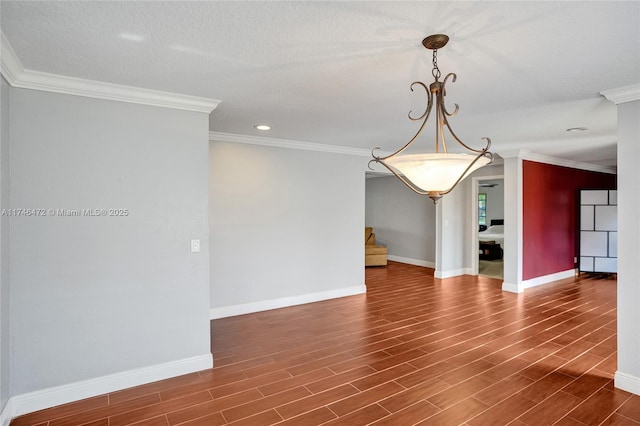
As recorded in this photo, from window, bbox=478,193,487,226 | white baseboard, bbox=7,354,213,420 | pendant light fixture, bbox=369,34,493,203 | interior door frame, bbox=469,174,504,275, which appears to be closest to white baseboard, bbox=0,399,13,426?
white baseboard, bbox=7,354,213,420

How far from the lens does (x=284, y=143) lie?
4840 mm

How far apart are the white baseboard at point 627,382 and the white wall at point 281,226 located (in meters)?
3.37

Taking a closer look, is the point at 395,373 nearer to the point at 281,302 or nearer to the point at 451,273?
the point at 281,302

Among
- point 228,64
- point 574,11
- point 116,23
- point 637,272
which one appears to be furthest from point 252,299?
point 574,11

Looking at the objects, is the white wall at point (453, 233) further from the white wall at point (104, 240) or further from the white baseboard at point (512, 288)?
the white wall at point (104, 240)

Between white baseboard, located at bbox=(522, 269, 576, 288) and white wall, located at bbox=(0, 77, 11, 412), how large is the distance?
6.50 m

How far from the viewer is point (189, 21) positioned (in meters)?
1.75

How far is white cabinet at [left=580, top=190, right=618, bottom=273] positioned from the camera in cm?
704

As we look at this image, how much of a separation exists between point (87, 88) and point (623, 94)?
3973 mm

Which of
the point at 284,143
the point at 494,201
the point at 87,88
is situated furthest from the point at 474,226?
the point at 87,88

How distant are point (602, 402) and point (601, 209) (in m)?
5.91

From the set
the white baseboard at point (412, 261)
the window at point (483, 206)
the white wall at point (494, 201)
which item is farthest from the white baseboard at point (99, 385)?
the window at point (483, 206)

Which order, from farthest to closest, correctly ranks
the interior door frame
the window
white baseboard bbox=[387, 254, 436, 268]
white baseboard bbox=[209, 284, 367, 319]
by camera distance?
the window → white baseboard bbox=[387, 254, 436, 268] → the interior door frame → white baseboard bbox=[209, 284, 367, 319]

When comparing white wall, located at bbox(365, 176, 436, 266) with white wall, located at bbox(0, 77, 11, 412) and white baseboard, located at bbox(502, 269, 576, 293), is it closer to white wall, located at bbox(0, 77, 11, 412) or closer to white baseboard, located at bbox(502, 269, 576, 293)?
white baseboard, located at bbox(502, 269, 576, 293)
